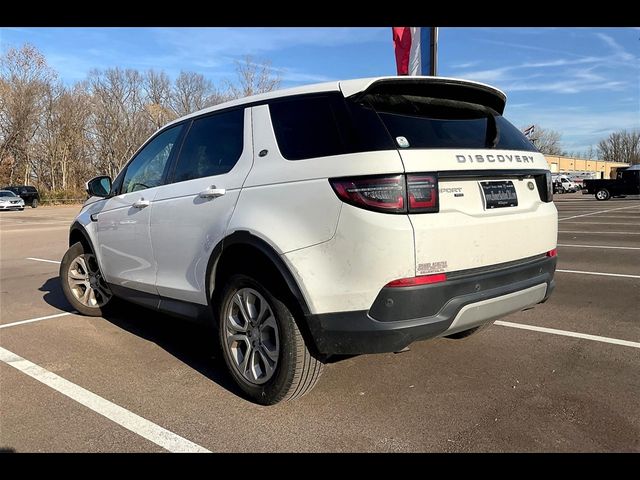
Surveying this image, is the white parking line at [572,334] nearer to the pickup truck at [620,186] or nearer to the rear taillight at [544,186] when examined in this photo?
the rear taillight at [544,186]

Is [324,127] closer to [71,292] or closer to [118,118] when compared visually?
[71,292]

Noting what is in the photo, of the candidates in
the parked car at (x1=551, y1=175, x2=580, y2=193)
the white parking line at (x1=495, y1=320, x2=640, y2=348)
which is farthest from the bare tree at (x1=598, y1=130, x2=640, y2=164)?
the white parking line at (x1=495, y1=320, x2=640, y2=348)

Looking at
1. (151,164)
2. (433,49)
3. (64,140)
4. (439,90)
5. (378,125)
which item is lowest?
(151,164)

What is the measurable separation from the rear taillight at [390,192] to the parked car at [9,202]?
38696 millimetres

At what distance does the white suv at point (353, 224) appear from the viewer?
2623mm

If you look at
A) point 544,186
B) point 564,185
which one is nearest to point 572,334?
point 544,186

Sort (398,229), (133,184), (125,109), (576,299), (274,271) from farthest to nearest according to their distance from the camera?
(125,109) → (576,299) → (133,184) → (274,271) → (398,229)

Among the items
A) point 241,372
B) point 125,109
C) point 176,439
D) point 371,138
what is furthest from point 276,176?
point 125,109

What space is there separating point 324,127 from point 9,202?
127ft

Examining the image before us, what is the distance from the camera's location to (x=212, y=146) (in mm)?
3730

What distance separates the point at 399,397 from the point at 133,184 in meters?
3.04

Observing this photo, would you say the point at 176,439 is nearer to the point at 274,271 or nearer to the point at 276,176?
the point at 274,271

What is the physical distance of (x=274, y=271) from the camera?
2.97 meters
